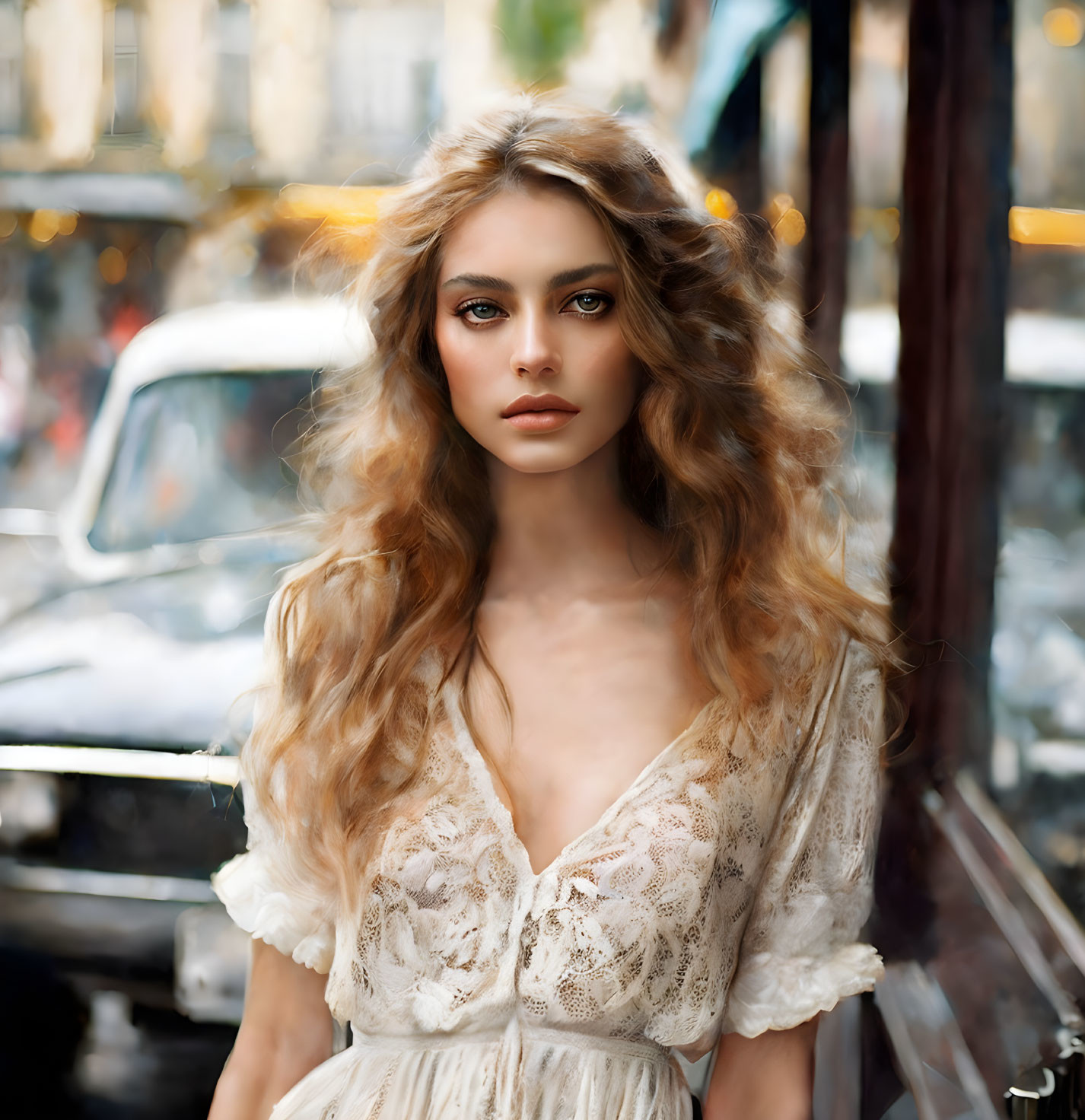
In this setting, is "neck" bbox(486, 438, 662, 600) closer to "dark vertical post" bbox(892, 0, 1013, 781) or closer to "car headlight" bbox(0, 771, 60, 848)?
"dark vertical post" bbox(892, 0, 1013, 781)

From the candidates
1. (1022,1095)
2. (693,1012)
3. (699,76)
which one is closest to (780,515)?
(693,1012)

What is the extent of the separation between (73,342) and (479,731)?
40.4 inches

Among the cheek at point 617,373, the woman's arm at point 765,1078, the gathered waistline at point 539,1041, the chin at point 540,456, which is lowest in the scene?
the woman's arm at point 765,1078

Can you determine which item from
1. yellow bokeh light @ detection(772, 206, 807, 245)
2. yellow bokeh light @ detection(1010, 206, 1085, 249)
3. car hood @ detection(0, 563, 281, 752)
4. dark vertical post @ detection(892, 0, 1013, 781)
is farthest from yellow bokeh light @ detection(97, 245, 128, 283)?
yellow bokeh light @ detection(1010, 206, 1085, 249)

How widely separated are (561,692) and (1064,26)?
850 mm

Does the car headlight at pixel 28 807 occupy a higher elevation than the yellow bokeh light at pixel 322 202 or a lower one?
lower

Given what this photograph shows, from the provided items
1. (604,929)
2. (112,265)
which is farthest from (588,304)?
(112,265)

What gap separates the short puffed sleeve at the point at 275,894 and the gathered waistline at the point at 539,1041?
11cm

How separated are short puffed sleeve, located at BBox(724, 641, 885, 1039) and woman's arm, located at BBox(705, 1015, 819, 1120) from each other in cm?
3

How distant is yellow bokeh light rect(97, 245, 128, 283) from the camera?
169 cm

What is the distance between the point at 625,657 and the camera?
109cm

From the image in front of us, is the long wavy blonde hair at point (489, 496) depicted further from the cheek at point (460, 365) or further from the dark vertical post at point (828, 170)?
the dark vertical post at point (828, 170)

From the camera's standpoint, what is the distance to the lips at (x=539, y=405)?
3.20ft

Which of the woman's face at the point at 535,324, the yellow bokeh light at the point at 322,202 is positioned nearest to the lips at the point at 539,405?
the woman's face at the point at 535,324
